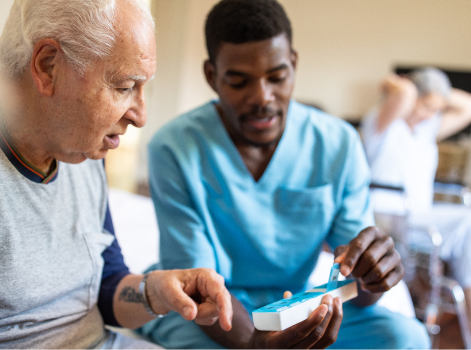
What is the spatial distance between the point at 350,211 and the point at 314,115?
11.9 inches

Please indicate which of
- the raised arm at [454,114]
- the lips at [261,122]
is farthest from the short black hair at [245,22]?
the raised arm at [454,114]

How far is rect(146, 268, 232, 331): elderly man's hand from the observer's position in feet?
2.31

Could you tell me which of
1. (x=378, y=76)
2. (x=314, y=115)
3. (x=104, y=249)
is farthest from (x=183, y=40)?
(x=104, y=249)

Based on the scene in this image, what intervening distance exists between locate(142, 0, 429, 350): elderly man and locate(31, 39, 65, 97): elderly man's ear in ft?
1.53

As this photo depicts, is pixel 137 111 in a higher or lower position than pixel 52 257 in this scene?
higher

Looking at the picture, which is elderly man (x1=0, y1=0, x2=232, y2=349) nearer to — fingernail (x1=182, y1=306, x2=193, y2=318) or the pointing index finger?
fingernail (x1=182, y1=306, x2=193, y2=318)

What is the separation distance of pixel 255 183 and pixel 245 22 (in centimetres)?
41

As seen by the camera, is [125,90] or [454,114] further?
[454,114]

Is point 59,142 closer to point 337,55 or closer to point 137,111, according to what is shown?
point 137,111

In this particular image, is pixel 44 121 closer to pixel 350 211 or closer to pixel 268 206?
pixel 268 206

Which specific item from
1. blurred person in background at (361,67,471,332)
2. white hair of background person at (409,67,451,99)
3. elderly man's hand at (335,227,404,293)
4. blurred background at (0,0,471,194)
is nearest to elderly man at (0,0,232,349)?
elderly man's hand at (335,227,404,293)

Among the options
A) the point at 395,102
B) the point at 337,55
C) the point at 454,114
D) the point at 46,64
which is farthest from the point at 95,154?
the point at 337,55

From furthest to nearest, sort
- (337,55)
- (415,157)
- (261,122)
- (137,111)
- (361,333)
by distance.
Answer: (337,55) < (415,157) < (261,122) < (361,333) < (137,111)

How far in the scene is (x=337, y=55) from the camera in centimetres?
537
